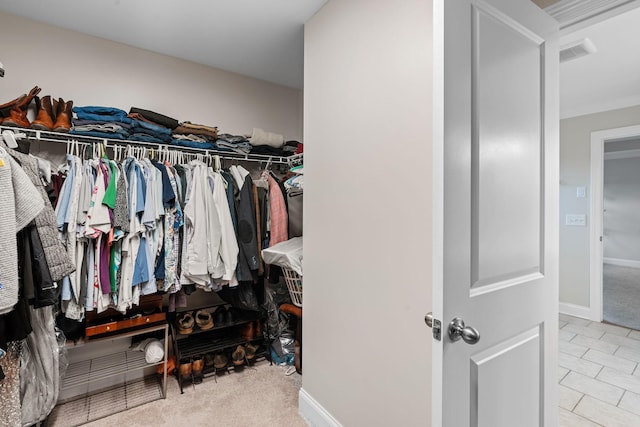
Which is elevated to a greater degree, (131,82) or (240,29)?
(240,29)

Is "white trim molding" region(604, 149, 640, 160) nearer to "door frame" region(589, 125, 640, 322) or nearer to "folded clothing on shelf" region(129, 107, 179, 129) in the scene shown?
"door frame" region(589, 125, 640, 322)

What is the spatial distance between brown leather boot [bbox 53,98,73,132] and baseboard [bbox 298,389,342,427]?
222cm

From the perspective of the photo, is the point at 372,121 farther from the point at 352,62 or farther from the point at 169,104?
the point at 169,104

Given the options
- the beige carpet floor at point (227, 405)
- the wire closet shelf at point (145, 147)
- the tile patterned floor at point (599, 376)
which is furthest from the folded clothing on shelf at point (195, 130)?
the tile patterned floor at point (599, 376)

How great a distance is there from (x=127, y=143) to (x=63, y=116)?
36 cm

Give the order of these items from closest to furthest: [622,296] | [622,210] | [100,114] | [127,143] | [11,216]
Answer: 1. [11,216]
2. [100,114]
3. [127,143]
4. [622,296]
5. [622,210]

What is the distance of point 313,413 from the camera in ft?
6.17

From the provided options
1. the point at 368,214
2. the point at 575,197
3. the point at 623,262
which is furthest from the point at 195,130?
the point at 623,262

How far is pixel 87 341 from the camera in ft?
6.49

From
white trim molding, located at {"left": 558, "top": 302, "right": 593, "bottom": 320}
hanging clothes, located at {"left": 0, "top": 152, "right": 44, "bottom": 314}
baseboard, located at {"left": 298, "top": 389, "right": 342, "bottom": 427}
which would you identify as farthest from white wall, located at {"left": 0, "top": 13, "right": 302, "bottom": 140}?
white trim molding, located at {"left": 558, "top": 302, "right": 593, "bottom": 320}

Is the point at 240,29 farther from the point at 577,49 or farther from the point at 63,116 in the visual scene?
the point at 577,49

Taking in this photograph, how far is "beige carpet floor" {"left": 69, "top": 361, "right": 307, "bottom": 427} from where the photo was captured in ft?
6.25

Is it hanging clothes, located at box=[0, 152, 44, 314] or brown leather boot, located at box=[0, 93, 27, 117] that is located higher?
brown leather boot, located at box=[0, 93, 27, 117]

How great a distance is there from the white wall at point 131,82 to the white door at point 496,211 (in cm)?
232
